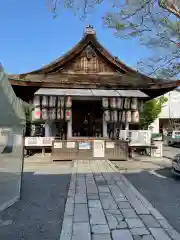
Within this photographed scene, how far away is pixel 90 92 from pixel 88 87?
0.32m

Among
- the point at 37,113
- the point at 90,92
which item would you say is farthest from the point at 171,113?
the point at 37,113

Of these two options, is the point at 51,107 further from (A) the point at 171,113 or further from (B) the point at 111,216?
(A) the point at 171,113

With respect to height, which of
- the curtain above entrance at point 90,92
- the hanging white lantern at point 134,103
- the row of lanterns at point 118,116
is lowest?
the row of lanterns at point 118,116

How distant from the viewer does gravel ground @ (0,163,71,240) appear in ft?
13.3

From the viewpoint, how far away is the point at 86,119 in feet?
61.5

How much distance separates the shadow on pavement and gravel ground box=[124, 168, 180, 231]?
1.88 m

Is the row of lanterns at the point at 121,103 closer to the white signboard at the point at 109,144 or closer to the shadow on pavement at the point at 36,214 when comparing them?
the white signboard at the point at 109,144

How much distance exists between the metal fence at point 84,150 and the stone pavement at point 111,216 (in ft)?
20.5

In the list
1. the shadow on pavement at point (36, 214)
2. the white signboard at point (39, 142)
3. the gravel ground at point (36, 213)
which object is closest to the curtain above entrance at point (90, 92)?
the white signboard at point (39, 142)

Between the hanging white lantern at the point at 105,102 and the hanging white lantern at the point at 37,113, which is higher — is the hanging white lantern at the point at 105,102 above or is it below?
above

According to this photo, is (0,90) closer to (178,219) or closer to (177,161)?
(178,219)

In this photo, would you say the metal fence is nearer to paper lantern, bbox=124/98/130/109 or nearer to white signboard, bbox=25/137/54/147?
white signboard, bbox=25/137/54/147

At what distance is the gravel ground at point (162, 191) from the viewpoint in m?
5.02

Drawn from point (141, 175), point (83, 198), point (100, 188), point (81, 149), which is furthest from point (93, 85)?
point (83, 198)
